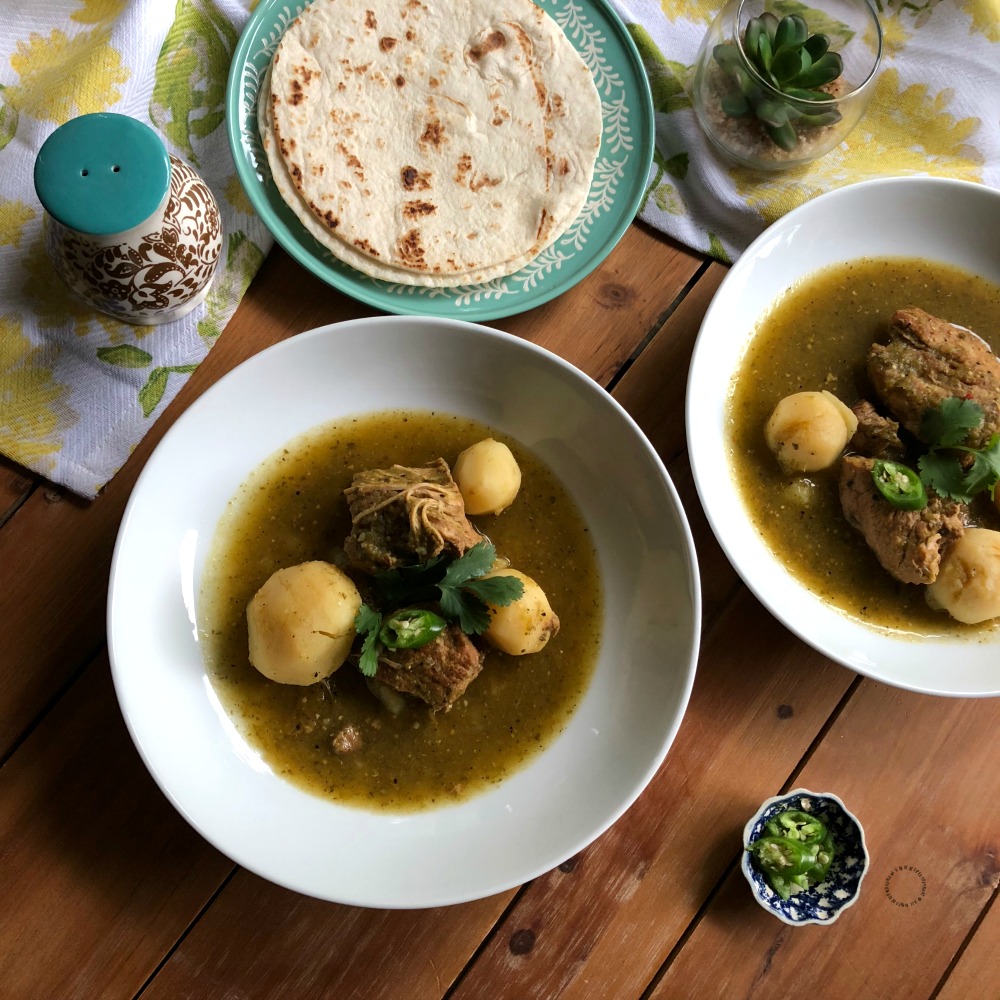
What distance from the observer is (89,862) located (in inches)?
84.7

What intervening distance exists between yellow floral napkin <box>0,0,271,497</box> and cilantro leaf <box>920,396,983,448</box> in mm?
1797

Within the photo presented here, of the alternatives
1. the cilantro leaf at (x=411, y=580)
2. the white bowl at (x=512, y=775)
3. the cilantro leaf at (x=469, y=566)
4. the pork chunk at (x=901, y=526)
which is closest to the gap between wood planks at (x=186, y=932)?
the white bowl at (x=512, y=775)

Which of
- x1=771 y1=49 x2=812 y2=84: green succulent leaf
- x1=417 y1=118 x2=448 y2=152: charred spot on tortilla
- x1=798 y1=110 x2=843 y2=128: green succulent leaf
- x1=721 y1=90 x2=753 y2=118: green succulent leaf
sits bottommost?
x1=417 y1=118 x2=448 y2=152: charred spot on tortilla

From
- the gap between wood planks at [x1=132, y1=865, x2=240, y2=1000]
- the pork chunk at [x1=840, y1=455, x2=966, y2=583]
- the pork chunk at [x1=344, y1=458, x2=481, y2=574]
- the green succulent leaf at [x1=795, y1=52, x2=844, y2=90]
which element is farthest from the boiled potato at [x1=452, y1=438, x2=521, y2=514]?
the green succulent leaf at [x1=795, y1=52, x2=844, y2=90]

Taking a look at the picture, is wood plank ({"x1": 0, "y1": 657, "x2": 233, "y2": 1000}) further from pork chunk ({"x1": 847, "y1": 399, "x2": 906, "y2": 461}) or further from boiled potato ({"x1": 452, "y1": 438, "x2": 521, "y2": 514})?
pork chunk ({"x1": 847, "y1": 399, "x2": 906, "y2": 461})

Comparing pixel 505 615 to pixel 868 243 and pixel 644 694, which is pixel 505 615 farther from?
pixel 868 243

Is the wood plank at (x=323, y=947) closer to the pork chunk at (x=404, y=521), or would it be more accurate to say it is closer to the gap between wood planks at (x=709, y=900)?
the gap between wood planks at (x=709, y=900)

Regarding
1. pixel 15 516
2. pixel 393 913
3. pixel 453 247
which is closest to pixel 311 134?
pixel 453 247

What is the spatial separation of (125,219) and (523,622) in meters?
1.23

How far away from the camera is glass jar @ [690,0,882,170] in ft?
7.32

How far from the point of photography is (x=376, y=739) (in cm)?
219

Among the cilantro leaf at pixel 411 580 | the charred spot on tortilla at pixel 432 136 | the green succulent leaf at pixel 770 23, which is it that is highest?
the green succulent leaf at pixel 770 23

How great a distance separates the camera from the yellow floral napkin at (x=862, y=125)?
2.43 metres

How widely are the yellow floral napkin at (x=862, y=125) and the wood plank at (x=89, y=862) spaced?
200 cm
